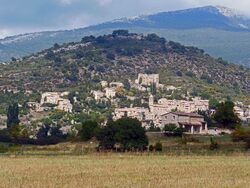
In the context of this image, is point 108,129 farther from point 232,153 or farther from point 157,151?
point 232,153

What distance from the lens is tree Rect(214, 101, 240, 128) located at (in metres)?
121

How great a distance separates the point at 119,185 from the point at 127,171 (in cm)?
1039

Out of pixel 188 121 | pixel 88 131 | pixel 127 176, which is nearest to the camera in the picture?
pixel 127 176

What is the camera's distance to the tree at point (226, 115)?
120938mm

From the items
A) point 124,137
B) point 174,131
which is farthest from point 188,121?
point 124,137

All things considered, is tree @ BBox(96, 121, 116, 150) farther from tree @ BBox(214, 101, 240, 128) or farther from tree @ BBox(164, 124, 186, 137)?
tree @ BBox(214, 101, 240, 128)

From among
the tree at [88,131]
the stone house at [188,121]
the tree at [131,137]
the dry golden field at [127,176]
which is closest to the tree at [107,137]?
the tree at [131,137]

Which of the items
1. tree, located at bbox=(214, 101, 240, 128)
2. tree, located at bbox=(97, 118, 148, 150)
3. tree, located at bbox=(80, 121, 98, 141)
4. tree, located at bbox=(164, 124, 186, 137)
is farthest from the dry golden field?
tree, located at bbox=(214, 101, 240, 128)

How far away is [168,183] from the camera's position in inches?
1511

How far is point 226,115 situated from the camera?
401 ft

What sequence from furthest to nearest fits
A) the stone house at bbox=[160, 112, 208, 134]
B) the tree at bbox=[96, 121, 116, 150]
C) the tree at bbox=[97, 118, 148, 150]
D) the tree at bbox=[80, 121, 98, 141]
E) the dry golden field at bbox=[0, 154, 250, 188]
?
1. the stone house at bbox=[160, 112, 208, 134]
2. the tree at bbox=[80, 121, 98, 141]
3. the tree at bbox=[96, 121, 116, 150]
4. the tree at bbox=[97, 118, 148, 150]
5. the dry golden field at bbox=[0, 154, 250, 188]

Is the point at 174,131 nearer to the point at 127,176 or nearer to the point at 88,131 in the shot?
the point at 88,131

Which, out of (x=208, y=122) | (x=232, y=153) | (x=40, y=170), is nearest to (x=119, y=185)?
(x=40, y=170)

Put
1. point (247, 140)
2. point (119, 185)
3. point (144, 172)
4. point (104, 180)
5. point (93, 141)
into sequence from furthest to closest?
point (93, 141) → point (247, 140) → point (144, 172) → point (104, 180) → point (119, 185)
